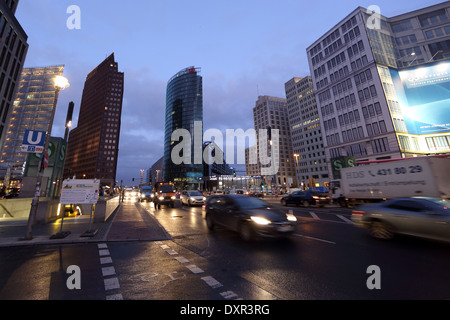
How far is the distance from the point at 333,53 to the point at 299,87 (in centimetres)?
6411

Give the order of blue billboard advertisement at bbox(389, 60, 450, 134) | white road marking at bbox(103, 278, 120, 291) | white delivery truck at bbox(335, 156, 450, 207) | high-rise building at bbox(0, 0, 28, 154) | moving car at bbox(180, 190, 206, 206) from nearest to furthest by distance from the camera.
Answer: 1. white road marking at bbox(103, 278, 120, 291)
2. white delivery truck at bbox(335, 156, 450, 207)
3. moving car at bbox(180, 190, 206, 206)
4. blue billboard advertisement at bbox(389, 60, 450, 134)
5. high-rise building at bbox(0, 0, 28, 154)

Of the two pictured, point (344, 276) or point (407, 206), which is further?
point (407, 206)

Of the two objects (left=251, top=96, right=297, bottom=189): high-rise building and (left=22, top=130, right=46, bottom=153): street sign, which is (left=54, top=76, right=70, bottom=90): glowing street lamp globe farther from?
(left=251, top=96, right=297, bottom=189): high-rise building

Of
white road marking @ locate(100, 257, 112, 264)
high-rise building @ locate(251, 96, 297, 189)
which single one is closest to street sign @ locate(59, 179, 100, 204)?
white road marking @ locate(100, 257, 112, 264)

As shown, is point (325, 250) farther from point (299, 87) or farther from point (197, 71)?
point (197, 71)

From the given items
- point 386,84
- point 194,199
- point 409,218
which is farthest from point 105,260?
point 386,84

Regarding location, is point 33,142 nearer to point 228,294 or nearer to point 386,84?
point 228,294

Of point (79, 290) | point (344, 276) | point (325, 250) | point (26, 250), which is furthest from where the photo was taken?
point (26, 250)

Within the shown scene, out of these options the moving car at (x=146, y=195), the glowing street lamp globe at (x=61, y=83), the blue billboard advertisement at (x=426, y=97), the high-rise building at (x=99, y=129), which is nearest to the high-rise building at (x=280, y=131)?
the blue billboard advertisement at (x=426, y=97)

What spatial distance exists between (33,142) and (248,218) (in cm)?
954

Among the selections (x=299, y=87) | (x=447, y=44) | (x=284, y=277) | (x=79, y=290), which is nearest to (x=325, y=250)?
(x=284, y=277)

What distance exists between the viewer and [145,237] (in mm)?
8195

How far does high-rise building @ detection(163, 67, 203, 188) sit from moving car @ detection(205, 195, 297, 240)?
105260 mm

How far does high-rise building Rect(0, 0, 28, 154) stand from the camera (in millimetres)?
34812
